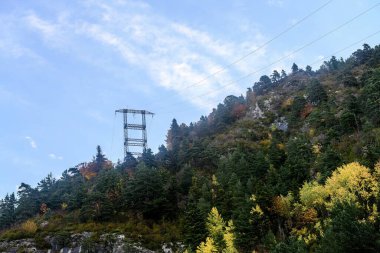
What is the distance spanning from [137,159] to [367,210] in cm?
6866

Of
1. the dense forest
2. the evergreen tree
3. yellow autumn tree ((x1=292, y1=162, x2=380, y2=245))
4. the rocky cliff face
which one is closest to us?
yellow autumn tree ((x1=292, y1=162, x2=380, y2=245))

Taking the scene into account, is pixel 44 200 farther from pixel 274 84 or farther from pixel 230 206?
pixel 274 84

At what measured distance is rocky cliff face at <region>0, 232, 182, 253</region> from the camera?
7456cm

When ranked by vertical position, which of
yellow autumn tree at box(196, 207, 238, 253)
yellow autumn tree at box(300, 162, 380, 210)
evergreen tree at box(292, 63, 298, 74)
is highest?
evergreen tree at box(292, 63, 298, 74)

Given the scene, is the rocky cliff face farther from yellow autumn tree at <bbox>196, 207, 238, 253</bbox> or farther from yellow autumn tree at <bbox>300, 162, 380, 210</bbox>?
yellow autumn tree at <bbox>300, 162, 380, 210</bbox>

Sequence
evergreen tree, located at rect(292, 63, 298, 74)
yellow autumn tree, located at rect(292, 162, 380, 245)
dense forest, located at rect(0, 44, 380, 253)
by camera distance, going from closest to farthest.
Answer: yellow autumn tree, located at rect(292, 162, 380, 245)
dense forest, located at rect(0, 44, 380, 253)
evergreen tree, located at rect(292, 63, 298, 74)

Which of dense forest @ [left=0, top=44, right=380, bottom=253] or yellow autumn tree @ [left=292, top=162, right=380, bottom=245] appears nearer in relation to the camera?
yellow autumn tree @ [left=292, top=162, right=380, bottom=245]

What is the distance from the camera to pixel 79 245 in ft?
253

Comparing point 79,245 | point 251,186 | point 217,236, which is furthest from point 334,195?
point 79,245

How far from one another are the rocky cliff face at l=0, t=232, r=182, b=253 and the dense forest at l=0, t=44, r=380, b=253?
1.63 metres

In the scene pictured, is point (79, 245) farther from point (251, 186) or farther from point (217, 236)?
point (251, 186)

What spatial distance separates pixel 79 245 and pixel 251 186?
33193 mm

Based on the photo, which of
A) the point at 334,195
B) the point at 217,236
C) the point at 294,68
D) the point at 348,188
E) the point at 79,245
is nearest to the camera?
the point at 348,188

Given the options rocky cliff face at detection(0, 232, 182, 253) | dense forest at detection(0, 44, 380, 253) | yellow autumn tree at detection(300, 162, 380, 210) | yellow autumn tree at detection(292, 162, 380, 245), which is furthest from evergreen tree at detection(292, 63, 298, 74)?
rocky cliff face at detection(0, 232, 182, 253)
